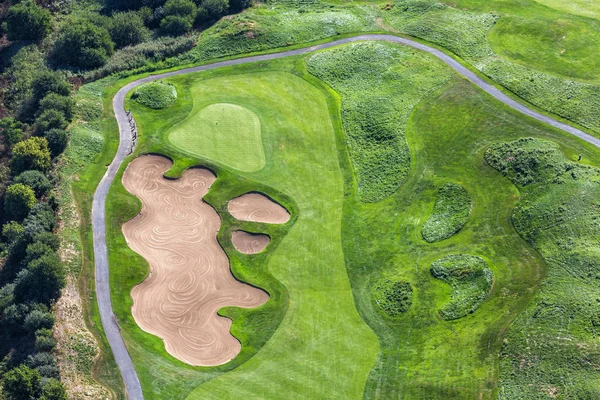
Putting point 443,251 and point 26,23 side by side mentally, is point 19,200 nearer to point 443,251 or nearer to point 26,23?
point 26,23

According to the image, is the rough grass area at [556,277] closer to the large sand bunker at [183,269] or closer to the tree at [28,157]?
the large sand bunker at [183,269]

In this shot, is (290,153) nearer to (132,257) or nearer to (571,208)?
(132,257)

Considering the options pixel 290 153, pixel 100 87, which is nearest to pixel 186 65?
pixel 100 87

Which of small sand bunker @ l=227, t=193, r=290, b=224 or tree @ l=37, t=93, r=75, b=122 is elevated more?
tree @ l=37, t=93, r=75, b=122

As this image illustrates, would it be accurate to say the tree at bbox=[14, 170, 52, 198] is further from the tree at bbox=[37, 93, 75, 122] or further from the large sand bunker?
the tree at bbox=[37, 93, 75, 122]

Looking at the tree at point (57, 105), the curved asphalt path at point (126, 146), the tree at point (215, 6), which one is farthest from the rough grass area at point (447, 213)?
the tree at point (215, 6)

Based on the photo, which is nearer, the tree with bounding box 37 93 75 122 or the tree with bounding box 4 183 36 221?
the tree with bounding box 4 183 36 221

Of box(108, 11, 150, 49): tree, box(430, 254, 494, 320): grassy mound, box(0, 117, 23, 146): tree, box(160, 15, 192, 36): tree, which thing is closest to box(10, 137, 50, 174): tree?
box(0, 117, 23, 146): tree
